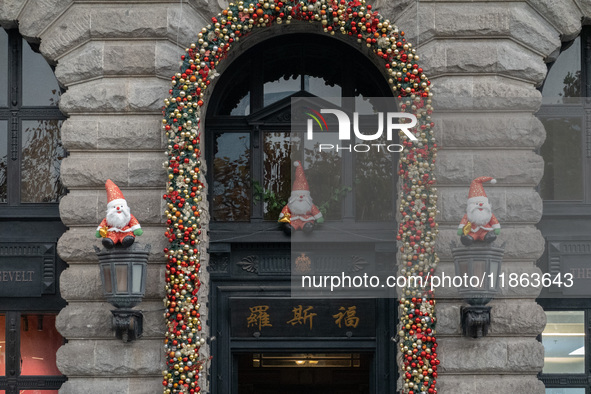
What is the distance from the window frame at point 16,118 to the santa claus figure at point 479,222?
5882mm

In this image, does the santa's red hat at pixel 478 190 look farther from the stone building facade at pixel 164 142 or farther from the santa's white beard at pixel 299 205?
the santa's white beard at pixel 299 205

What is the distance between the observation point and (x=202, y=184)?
39.5 feet

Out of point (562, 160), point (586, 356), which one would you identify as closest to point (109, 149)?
point (562, 160)

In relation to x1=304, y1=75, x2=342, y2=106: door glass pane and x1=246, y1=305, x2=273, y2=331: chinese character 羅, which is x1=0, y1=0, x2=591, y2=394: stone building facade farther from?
x1=304, y1=75, x2=342, y2=106: door glass pane

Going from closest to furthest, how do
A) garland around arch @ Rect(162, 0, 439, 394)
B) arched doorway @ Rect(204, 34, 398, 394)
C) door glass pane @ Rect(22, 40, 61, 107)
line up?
garland around arch @ Rect(162, 0, 439, 394) < arched doorway @ Rect(204, 34, 398, 394) < door glass pane @ Rect(22, 40, 61, 107)

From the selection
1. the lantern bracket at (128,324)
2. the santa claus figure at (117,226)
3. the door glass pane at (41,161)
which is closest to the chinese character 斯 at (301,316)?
the lantern bracket at (128,324)

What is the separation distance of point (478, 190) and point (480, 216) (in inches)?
15.2

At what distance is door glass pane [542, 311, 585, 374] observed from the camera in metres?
12.7

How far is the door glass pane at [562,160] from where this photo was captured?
13.0 metres

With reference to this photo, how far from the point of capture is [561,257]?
12.7 meters

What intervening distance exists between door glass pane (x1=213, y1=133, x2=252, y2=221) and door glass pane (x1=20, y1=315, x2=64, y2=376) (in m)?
2.87

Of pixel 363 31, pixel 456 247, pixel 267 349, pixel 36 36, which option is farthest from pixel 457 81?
pixel 36 36

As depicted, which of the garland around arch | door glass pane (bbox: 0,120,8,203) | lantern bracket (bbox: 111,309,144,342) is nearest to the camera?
lantern bracket (bbox: 111,309,144,342)

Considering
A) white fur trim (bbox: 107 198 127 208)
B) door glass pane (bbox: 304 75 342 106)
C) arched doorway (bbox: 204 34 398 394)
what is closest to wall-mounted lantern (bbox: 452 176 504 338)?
arched doorway (bbox: 204 34 398 394)
